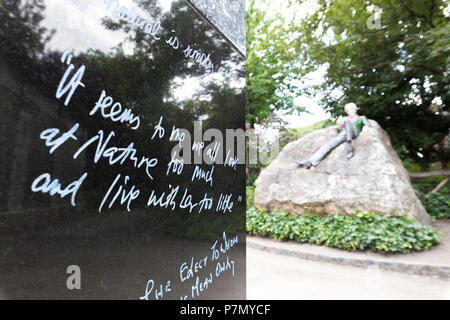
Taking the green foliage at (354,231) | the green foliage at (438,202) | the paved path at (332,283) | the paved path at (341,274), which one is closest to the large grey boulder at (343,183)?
the green foliage at (354,231)

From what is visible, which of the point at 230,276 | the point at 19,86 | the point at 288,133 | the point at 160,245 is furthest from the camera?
the point at 288,133

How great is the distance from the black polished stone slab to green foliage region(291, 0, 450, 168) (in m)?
6.87

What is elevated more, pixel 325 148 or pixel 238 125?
pixel 325 148

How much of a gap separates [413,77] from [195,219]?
9656 mm

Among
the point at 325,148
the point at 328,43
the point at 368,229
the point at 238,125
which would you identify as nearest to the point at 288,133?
the point at 328,43

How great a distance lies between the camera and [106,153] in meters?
1.32

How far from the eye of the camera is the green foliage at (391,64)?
7168mm

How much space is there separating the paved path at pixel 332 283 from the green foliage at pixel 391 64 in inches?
212

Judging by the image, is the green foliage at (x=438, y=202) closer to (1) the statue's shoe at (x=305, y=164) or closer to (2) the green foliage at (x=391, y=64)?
(2) the green foliage at (x=391, y=64)

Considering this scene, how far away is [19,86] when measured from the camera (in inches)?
40.8

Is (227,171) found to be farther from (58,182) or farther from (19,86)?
(19,86)

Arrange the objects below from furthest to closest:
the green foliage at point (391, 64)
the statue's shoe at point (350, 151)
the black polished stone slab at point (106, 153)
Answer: the green foliage at point (391, 64), the statue's shoe at point (350, 151), the black polished stone slab at point (106, 153)

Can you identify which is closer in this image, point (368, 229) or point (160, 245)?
point (160, 245)

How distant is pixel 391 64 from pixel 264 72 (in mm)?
4967
